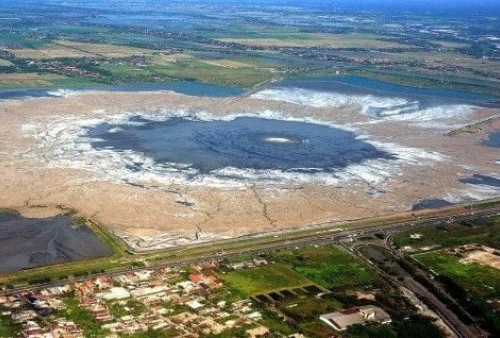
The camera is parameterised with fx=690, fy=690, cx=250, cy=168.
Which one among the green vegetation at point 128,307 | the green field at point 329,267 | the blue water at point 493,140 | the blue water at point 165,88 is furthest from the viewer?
the blue water at point 165,88

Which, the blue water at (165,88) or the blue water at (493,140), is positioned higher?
the blue water at (165,88)

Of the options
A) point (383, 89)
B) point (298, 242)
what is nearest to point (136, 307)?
point (298, 242)

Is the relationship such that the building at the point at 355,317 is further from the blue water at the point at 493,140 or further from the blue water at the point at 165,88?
the blue water at the point at 165,88

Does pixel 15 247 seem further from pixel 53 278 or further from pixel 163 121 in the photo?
pixel 163 121

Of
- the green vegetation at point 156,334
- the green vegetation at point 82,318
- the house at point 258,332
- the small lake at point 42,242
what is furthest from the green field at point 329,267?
the green vegetation at point 82,318

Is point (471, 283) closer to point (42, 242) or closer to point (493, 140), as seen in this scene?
point (42, 242)
